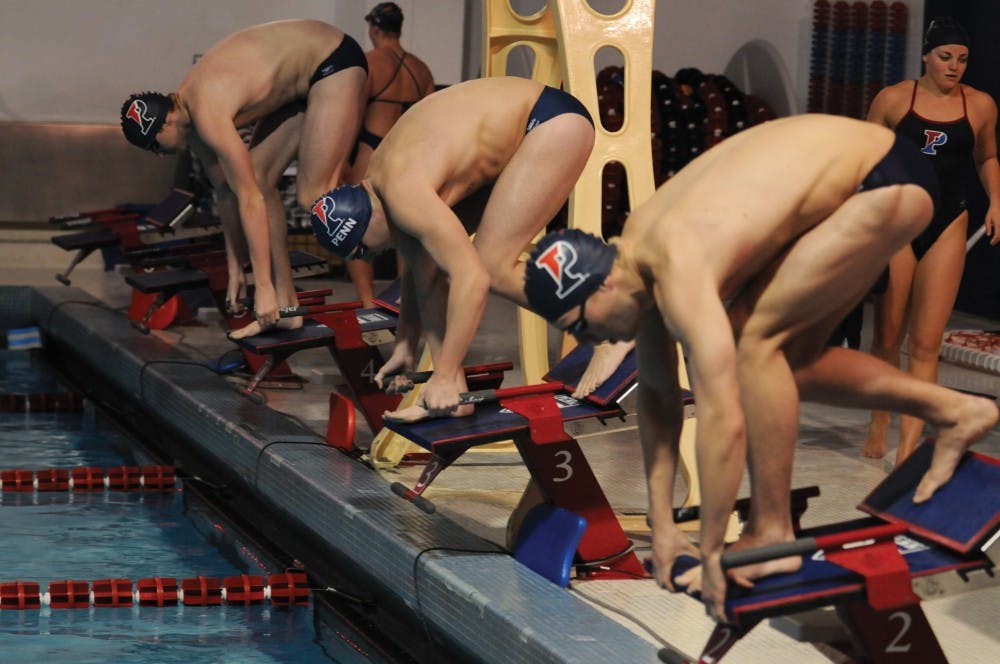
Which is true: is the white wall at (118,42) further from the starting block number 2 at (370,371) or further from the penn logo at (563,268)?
the penn logo at (563,268)

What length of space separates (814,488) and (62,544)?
116 inches

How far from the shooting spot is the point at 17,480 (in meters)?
6.05

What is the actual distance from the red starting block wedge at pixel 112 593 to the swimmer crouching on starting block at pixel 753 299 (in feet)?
6.94

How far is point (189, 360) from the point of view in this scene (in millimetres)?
7352

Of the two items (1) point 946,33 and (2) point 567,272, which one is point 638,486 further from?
(2) point 567,272

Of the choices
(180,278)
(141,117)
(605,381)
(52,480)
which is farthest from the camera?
(180,278)

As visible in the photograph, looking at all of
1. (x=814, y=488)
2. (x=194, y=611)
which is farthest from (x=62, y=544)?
(x=814, y=488)

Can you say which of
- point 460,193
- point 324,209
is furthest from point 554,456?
point 324,209

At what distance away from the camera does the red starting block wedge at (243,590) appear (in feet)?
15.9

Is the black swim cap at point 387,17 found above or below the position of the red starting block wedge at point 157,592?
above

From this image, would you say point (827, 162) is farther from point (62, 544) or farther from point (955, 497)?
point (62, 544)

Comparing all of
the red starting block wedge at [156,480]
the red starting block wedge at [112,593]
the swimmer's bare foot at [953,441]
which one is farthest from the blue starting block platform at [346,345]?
the swimmer's bare foot at [953,441]

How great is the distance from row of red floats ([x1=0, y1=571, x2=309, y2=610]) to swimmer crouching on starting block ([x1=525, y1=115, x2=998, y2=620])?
1949 mm

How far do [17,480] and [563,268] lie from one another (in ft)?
12.0
